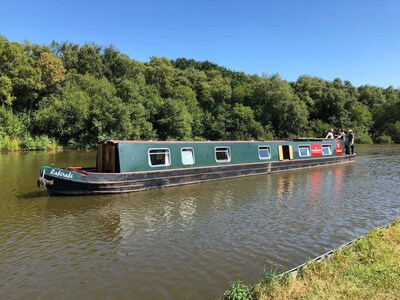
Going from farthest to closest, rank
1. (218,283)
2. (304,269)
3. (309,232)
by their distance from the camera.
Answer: (309,232)
(218,283)
(304,269)

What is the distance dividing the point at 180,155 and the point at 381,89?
217ft

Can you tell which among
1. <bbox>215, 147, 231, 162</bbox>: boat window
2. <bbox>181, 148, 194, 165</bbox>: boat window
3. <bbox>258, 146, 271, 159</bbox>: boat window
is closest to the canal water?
<bbox>181, 148, 194, 165</bbox>: boat window

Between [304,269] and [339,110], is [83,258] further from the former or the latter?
[339,110]

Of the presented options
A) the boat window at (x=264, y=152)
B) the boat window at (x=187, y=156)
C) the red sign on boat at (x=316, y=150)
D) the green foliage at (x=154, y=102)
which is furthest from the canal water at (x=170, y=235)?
the green foliage at (x=154, y=102)

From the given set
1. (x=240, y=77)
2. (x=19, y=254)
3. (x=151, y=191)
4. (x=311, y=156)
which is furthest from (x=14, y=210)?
(x=240, y=77)

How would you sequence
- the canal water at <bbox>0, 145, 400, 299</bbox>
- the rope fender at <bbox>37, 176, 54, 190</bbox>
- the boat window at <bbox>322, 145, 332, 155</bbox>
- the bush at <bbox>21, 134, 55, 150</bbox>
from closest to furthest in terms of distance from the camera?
the canal water at <bbox>0, 145, 400, 299</bbox> → the rope fender at <bbox>37, 176, 54, 190</bbox> → the boat window at <bbox>322, 145, 332, 155</bbox> → the bush at <bbox>21, 134, 55, 150</bbox>

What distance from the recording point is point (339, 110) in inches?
2231

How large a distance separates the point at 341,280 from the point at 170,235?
4.01 m

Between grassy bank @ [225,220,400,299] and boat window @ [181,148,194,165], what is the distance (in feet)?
30.0

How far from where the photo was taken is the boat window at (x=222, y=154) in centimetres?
1564

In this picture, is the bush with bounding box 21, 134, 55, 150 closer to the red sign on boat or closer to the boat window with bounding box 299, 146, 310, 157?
the boat window with bounding box 299, 146, 310, 157

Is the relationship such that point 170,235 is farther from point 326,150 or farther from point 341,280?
point 326,150

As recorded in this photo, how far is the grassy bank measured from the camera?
173 inches

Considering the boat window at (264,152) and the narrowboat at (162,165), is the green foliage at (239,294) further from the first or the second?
the boat window at (264,152)
